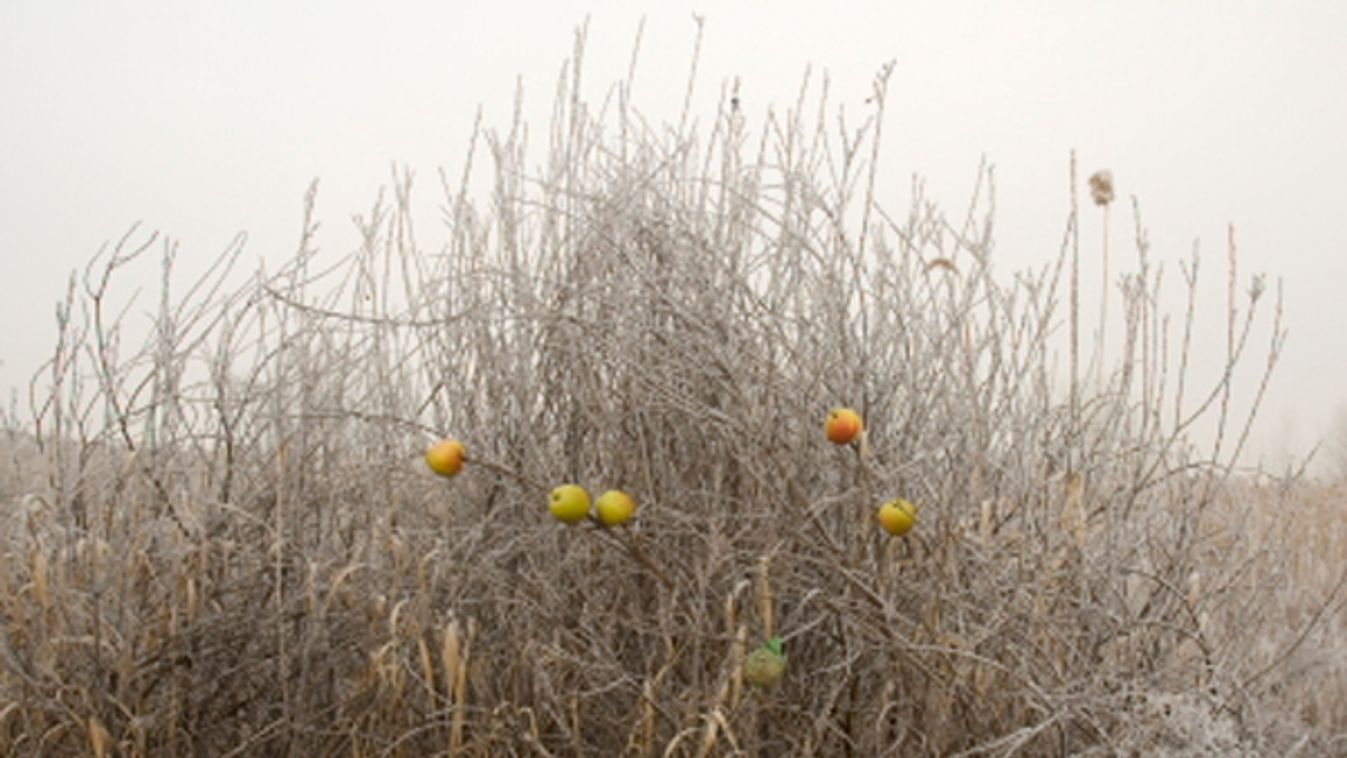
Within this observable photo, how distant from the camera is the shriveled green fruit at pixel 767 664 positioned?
195 centimetres

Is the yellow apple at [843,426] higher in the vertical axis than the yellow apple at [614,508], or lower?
higher

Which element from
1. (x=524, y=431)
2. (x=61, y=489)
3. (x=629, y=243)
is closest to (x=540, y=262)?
(x=629, y=243)

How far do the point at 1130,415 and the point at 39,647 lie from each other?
2.22 metres

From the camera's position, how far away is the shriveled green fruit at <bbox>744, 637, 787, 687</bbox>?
1.95 meters

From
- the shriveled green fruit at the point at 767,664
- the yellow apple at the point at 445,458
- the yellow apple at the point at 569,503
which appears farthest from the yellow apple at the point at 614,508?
the shriveled green fruit at the point at 767,664

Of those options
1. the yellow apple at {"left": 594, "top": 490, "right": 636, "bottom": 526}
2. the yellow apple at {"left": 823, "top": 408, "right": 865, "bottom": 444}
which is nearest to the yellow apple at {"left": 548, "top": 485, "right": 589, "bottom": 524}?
the yellow apple at {"left": 594, "top": 490, "right": 636, "bottom": 526}

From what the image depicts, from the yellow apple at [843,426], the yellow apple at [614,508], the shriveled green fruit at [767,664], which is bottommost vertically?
the shriveled green fruit at [767,664]

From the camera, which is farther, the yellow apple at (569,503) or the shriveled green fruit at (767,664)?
the shriveled green fruit at (767,664)

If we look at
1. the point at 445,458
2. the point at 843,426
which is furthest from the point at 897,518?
the point at 445,458

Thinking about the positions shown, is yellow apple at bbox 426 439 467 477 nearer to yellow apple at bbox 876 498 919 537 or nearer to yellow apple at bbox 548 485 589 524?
yellow apple at bbox 548 485 589 524

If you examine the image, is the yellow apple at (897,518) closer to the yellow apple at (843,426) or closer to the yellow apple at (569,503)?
the yellow apple at (843,426)

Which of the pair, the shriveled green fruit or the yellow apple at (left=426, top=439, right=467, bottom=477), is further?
the shriveled green fruit

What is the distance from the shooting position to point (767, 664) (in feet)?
6.40

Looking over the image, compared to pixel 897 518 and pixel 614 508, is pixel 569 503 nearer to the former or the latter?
pixel 614 508
